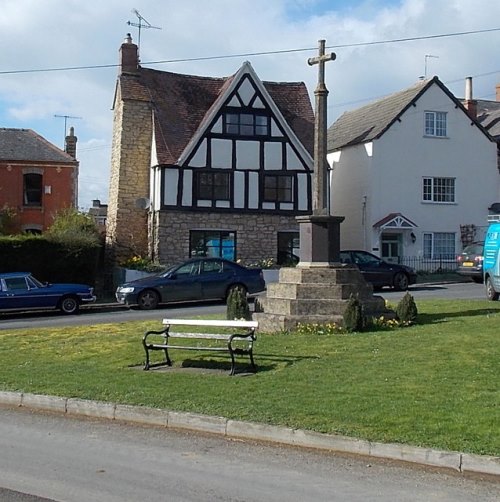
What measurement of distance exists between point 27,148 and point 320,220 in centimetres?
2758

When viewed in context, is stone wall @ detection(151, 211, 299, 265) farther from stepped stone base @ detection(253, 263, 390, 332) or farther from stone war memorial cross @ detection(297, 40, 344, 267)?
stepped stone base @ detection(253, 263, 390, 332)

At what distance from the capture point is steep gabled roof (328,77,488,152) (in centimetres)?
3831

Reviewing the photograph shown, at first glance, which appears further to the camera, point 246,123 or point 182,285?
point 246,123

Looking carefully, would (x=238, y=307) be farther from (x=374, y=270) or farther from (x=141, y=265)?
(x=141, y=265)

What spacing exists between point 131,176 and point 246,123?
5.77 m

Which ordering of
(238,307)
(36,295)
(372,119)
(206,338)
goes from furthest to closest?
(372,119) → (36,295) → (238,307) → (206,338)

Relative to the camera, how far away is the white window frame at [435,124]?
38.9 meters

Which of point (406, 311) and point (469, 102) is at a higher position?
point (469, 102)

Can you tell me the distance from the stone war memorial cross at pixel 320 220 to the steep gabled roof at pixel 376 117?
21.5m

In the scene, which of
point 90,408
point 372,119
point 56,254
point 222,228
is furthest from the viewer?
point 372,119

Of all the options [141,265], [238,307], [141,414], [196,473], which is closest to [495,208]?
[141,265]

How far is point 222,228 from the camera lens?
34938 mm

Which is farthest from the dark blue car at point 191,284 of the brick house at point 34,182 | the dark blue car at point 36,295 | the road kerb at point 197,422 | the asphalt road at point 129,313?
the brick house at point 34,182

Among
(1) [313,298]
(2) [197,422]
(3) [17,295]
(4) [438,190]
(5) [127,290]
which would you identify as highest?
(4) [438,190]
